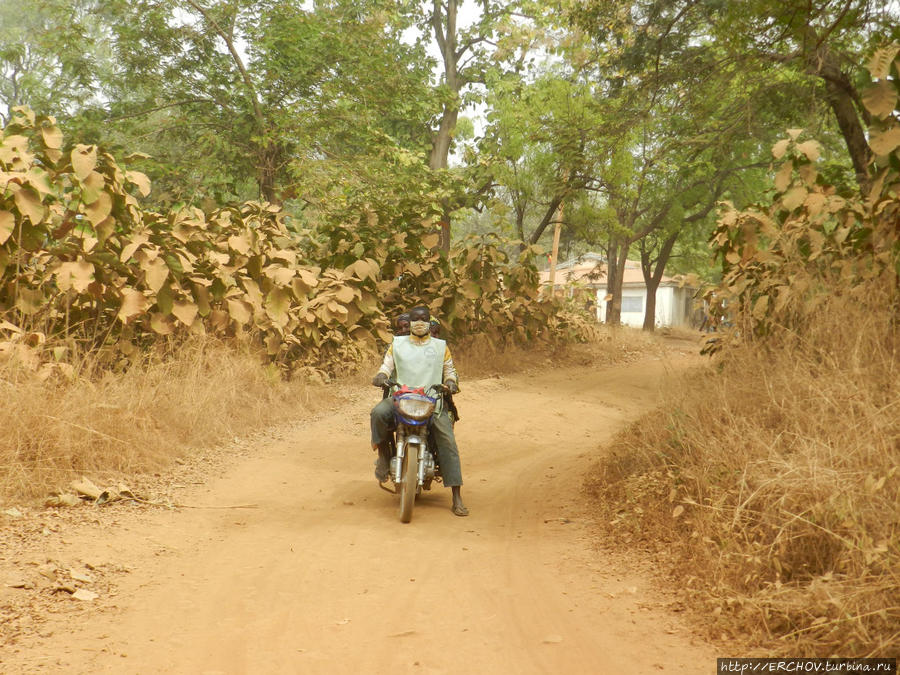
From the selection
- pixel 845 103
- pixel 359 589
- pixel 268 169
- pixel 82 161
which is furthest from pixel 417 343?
pixel 268 169

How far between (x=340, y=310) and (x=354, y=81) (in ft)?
21.9

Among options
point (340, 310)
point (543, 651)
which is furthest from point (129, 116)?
point (543, 651)

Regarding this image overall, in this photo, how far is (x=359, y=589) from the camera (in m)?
4.56

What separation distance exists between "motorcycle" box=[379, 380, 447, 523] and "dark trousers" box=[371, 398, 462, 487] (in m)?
0.09

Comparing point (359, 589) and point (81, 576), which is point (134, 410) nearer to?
point (81, 576)

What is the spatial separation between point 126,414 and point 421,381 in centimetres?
282

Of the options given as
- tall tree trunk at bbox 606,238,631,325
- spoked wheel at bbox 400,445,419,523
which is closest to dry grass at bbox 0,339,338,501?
spoked wheel at bbox 400,445,419,523

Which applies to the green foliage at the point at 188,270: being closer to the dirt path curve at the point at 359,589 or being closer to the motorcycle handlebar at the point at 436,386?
the dirt path curve at the point at 359,589

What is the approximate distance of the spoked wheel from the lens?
20.1ft

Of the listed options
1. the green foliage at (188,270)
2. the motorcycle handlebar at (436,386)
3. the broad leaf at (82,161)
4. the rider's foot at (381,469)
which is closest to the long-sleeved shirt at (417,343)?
the motorcycle handlebar at (436,386)

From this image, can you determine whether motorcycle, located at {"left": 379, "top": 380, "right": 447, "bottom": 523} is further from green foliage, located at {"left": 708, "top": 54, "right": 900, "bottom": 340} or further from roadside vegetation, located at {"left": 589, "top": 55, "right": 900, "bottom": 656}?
green foliage, located at {"left": 708, "top": 54, "right": 900, "bottom": 340}

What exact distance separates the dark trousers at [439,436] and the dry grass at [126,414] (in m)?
2.18

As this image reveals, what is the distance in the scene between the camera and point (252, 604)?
168 inches

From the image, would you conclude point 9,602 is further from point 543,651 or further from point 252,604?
point 543,651
